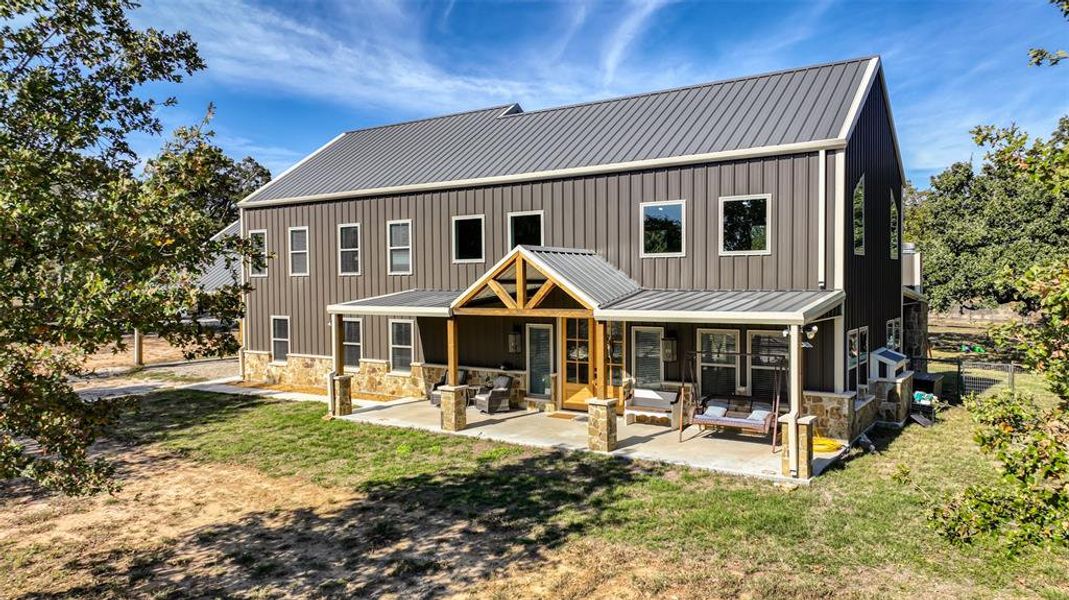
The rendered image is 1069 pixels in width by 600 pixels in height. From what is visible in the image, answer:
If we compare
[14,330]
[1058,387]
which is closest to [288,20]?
[14,330]

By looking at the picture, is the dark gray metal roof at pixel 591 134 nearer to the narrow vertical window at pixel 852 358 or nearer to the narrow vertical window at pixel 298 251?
the narrow vertical window at pixel 298 251

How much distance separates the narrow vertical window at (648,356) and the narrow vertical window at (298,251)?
10.1 meters

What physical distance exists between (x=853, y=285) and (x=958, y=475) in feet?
13.6

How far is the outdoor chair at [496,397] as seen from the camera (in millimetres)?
13898

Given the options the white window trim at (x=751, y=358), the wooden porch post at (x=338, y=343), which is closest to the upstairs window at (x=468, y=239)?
the wooden porch post at (x=338, y=343)

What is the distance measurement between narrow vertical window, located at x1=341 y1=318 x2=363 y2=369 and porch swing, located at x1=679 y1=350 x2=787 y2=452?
9138mm

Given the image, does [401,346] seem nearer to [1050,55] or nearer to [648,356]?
[648,356]

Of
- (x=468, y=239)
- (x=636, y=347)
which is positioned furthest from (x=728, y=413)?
(x=468, y=239)

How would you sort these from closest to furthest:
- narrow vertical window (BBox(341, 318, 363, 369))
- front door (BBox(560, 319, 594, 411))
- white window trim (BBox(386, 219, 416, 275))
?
1. front door (BBox(560, 319, 594, 411))
2. white window trim (BBox(386, 219, 416, 275))
3. narrow vertical window (BBox(341, 318, 363, 369))

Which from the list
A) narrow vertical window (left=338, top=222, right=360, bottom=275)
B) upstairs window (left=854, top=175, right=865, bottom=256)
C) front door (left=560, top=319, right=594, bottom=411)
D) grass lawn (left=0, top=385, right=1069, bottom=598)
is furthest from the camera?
narrow vertical window (left=338, top=222, right=360, bottom=275)

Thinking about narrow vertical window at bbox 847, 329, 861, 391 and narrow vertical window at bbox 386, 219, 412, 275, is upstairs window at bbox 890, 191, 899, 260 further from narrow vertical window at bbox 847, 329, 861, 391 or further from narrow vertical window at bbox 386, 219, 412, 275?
narrow vertical window at bbox 386, 219, 412, 275

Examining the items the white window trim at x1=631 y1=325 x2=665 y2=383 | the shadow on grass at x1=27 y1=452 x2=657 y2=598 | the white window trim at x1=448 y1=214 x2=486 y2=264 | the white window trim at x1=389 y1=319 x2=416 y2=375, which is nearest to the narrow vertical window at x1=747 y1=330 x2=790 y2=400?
the white window trim at x1=631 y1=325 x2=665 y2=383

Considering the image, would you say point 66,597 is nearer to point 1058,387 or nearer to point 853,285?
point 1058,387

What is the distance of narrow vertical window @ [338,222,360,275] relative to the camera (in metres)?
17.1
